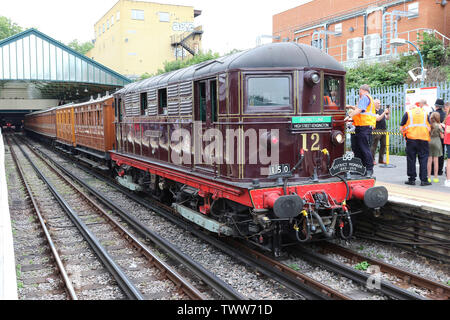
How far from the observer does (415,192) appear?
25.3 feet

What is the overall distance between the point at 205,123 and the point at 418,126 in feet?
14.6

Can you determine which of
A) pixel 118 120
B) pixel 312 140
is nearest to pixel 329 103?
pixel 312 140

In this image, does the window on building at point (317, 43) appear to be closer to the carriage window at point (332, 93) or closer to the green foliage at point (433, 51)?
the green foliage at point (433, 51)

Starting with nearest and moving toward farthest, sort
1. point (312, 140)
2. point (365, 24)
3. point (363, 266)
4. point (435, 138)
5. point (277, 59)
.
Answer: point (363, 266) < point (277, 59) < point (312, 140) < point (435, 138) < point (365, 24)

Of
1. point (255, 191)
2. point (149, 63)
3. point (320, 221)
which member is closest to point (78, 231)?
point (255, 191)

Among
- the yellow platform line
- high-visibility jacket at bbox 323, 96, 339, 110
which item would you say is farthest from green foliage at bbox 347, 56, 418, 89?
high-visibility jacket at bbox 323, 96, 339, 110

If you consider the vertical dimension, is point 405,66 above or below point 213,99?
above

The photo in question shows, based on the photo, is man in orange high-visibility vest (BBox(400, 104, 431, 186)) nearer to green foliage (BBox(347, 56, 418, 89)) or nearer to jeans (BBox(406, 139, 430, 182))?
jeans (BBox(406, 139, 430, 182))

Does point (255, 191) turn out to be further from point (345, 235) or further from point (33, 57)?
point (33, 57)

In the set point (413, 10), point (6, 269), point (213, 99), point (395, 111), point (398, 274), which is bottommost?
point (398, 274)

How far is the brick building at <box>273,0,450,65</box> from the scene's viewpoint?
76.5 ft

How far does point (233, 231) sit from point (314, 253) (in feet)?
4.37

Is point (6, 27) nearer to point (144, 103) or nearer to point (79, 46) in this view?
point (79, 46)

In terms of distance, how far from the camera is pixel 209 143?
711 centimetres
